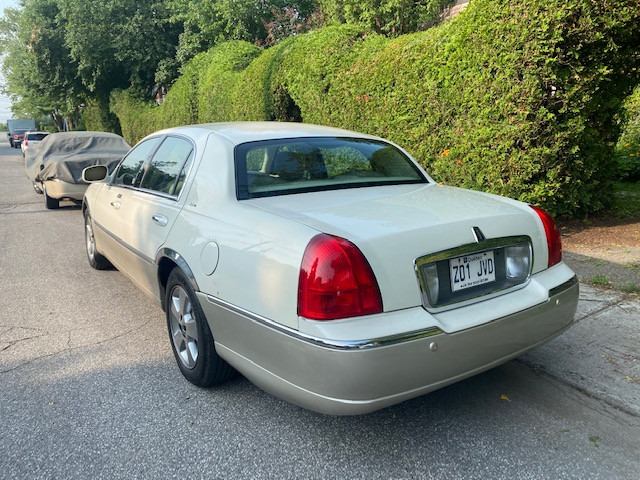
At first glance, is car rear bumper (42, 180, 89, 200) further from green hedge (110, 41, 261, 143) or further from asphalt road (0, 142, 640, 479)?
asphalt road (0, 142, 640, 479)

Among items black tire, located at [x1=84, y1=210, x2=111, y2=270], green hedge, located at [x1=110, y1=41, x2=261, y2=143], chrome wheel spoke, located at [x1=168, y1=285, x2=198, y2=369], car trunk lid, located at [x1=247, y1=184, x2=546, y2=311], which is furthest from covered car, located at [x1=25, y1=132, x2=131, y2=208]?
car trunk lid, located at [x1=247, y1=184, x2=546, y2=311]

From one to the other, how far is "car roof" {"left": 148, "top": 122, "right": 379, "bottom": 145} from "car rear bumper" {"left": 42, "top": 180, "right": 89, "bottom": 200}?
6.21 m

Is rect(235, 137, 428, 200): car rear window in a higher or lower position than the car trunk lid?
higher

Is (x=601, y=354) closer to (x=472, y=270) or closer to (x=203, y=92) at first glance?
(x=472, y=270)

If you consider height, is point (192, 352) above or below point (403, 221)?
below

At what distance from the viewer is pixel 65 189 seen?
30.7ft

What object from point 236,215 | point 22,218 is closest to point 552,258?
point 236,215

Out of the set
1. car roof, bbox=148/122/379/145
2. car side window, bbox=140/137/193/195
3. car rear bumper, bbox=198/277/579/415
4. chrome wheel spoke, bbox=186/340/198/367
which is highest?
car roof, bbox=148/122/379/145

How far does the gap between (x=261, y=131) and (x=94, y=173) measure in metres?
2.45

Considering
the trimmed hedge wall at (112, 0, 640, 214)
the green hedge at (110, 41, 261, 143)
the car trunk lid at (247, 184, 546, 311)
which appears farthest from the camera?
the green hedge at (110, 41, 261, 143)

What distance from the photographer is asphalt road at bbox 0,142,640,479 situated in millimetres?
2430

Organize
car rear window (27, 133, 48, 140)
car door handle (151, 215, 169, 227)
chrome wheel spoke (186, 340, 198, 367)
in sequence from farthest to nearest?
car rear window (27, 133, 48, 140) < car door handle (151, 215, 169, 227) < chrome wheel spoke (186, 340, 198, 367)

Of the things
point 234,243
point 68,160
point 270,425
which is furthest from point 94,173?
point 68,160

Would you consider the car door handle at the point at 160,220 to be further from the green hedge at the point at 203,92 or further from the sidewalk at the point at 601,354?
the green hedge at the point at 203,92
